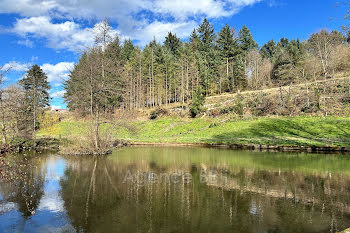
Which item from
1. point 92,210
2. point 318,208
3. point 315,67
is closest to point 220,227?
point 318,208

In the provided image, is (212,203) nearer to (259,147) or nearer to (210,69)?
(259,147)

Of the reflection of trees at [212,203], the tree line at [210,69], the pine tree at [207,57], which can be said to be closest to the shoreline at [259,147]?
the reflection of trees at [212,203]

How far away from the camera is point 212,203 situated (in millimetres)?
8281

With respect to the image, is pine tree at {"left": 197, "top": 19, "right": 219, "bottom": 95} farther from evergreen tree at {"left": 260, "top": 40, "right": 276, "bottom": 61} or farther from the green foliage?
evergreen tree at {"left": 260, "top": 40, "right": 276, "bottom": 61}

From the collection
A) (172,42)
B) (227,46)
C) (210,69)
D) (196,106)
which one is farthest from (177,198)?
(172,42)

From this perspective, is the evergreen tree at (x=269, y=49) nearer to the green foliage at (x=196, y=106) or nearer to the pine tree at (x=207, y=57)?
the pine tree at (x=207, y=57)

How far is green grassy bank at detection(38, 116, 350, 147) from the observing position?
23641 millimetres

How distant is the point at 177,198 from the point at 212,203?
1.35 m

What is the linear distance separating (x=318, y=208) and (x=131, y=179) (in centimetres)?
806

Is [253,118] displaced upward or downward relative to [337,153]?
upward

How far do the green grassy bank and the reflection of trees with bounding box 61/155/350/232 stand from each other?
1122cm

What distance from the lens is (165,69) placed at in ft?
195

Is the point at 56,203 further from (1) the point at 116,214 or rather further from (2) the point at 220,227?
(2) the point at 220,227

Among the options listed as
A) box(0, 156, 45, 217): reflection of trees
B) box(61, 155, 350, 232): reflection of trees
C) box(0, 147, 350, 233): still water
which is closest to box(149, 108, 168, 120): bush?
box(0, 147, 350, 233): still water
